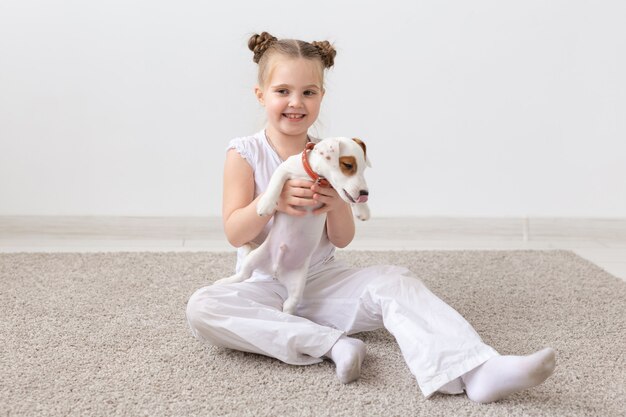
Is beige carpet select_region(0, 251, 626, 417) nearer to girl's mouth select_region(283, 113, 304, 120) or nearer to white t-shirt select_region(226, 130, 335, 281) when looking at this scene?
white t-shirt select_region(226, 130, 335, 281)

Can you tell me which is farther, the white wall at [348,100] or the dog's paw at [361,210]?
the white wall at [348,100]

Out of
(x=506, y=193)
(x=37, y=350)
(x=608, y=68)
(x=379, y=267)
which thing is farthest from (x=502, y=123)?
(x=37, y=350)

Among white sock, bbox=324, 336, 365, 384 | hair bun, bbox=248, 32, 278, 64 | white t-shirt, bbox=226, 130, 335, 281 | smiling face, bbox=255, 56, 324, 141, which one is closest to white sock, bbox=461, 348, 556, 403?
white sock, bbox=324, 336, 365, 384

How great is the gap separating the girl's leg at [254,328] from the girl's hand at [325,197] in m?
0.17

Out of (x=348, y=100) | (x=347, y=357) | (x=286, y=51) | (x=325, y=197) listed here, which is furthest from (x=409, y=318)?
(x=348, y=100)

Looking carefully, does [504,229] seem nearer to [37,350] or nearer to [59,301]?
[59,301]

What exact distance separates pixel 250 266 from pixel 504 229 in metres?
1.14

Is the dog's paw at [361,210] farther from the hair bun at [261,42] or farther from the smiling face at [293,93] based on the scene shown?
the hair bun at [261,42]

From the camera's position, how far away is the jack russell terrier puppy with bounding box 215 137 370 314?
1002 mm

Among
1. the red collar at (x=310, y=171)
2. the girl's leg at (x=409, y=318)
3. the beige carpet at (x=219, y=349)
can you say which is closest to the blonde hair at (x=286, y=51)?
the red collar at (x=310, y=171)

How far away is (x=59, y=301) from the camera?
1432 millimetres

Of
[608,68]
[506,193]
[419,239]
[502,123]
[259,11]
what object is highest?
[259,11]

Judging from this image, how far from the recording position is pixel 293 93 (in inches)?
46.8

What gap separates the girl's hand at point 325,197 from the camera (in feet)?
3.54
